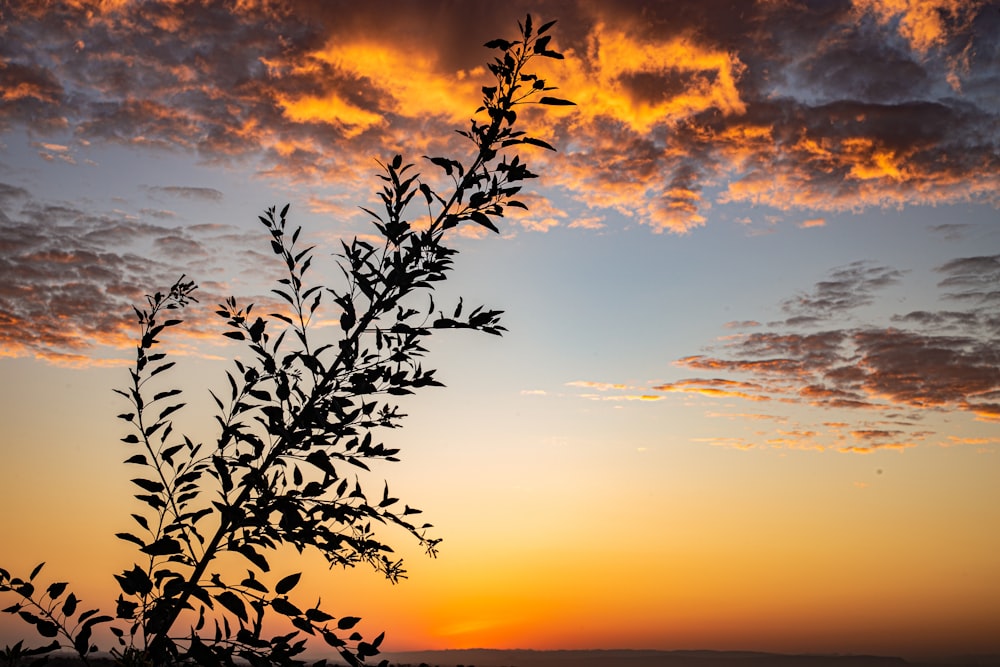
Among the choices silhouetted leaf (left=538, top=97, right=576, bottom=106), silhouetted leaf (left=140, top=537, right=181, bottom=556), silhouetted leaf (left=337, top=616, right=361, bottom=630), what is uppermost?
silhouetted leaf (left=538, top=97, right=576, bottom=106)

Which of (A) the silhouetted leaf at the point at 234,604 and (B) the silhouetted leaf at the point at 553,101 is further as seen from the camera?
(B) the silhouetted leaf at the point at 553,101

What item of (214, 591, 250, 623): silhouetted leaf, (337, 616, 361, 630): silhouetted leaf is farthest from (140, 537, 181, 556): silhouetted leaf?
(337, 616, 361, 630): silhouetted leaf

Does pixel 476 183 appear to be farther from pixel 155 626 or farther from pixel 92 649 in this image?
pixel 92 649

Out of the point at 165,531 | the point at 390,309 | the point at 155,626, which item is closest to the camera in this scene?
the point at 155,626

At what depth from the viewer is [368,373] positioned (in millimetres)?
6145

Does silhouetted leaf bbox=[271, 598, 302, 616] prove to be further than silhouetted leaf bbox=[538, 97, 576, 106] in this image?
No

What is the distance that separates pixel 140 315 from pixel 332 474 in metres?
2.38

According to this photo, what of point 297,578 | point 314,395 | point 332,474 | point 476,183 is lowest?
point 297,578

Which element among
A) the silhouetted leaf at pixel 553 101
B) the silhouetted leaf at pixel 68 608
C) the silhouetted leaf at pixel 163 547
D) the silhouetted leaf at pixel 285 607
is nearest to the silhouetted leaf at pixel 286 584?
the silhouetted leaf at pixel 285 607

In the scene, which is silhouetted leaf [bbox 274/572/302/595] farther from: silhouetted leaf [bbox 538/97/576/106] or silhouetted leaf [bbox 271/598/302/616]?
silhouetted leaf [bbox 538/97/576/106]

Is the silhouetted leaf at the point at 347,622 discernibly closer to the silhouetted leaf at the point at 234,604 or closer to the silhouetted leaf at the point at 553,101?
the silhouetted leaf at the point at 234,604

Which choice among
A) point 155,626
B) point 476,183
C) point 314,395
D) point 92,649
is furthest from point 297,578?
point 476,183

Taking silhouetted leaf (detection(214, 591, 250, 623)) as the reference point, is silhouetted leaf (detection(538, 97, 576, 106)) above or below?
above

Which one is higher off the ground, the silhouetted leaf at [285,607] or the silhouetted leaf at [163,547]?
the silhouetted leaf at [163,547]
